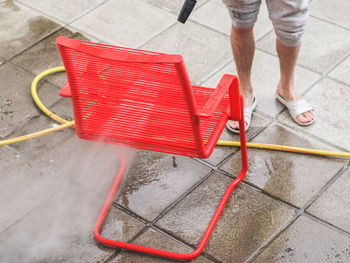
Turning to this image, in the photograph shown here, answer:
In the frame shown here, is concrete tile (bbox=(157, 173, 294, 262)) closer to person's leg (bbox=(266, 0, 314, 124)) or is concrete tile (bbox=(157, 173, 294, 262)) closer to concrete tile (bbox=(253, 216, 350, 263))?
concrete tile (bbox=(253, 216, 350, 263))

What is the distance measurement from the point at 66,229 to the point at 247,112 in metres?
1.54

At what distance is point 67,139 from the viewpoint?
3768 mm

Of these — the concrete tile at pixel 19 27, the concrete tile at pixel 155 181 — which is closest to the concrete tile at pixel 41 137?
the concrete tile at pixel 155 181

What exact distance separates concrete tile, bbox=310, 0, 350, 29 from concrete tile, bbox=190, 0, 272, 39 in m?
0.47

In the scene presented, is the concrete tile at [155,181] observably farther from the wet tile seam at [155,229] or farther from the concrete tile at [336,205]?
the concrete tile at [336,205]

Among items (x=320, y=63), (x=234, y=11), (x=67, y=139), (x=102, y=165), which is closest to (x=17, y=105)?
(x=67, y=139)

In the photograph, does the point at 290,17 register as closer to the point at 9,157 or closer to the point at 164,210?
the point at 164,210

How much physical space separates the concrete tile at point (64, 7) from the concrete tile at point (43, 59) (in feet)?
1.11

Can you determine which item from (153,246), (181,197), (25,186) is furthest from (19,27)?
(153,246)

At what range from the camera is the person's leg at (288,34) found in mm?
3207

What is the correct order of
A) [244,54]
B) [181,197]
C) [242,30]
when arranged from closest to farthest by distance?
[181,197]
[242,30]
[244,54]

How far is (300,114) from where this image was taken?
148 inches

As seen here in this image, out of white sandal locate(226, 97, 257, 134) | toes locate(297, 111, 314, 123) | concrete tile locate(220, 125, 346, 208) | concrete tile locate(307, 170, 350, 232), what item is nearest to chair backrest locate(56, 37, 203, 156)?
concrete tile locate(220, 125, 346, 208)

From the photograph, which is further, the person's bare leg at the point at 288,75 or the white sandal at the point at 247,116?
the white sandal at the point at 247,116
